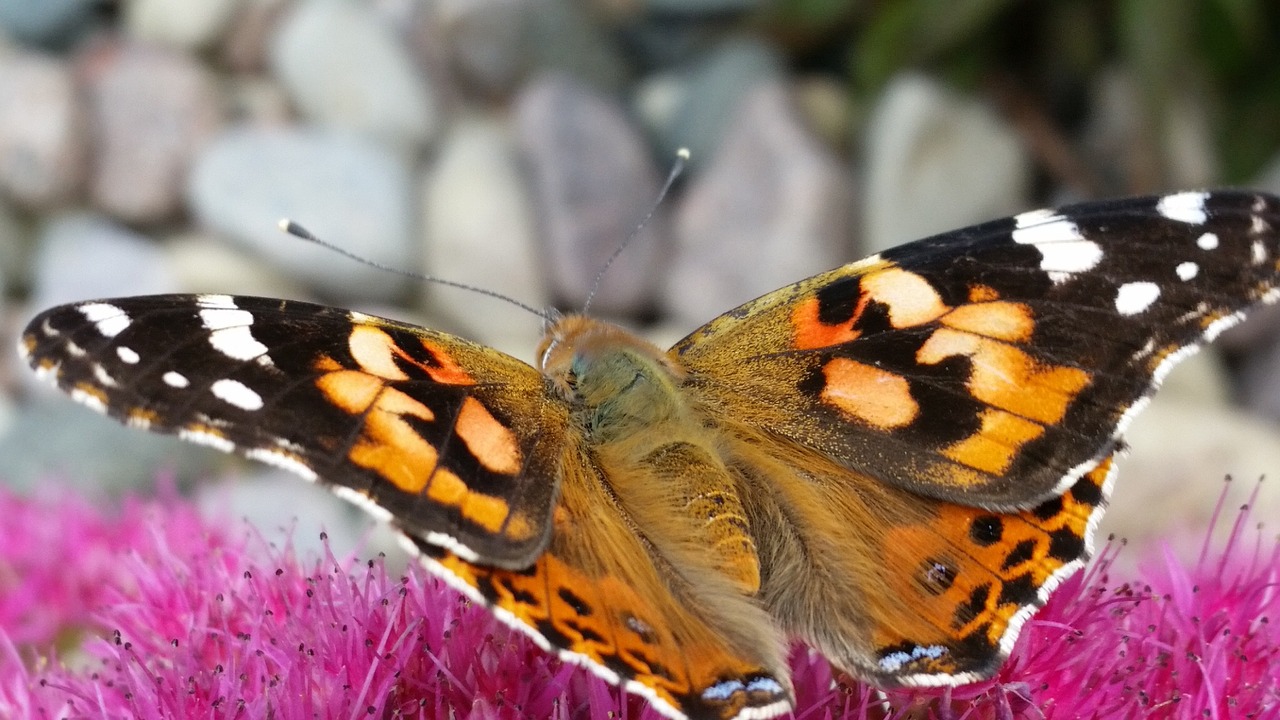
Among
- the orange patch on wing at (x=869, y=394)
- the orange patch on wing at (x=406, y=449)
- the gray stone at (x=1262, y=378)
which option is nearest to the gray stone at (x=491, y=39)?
the gray stone at (x=1262, y=378)

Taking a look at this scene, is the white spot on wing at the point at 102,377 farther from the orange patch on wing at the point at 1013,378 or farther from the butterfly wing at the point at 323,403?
the orange patch on wing at the point at 1013,378

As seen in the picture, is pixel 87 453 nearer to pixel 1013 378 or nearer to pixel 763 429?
pixel 763 429

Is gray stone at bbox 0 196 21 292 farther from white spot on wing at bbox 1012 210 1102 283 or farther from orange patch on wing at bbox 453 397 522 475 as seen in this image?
white spot on wing at bbox 1012 210 1102 283

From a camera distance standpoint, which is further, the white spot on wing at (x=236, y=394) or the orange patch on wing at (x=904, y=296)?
the orange patch on wing at (x=904, y=296)

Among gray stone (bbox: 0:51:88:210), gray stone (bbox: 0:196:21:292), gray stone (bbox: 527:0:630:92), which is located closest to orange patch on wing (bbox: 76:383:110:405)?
gray stone (bbox: 527:0:630:92)

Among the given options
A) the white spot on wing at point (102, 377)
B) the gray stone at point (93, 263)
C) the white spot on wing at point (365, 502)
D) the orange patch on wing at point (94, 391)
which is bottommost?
the gray stone at point (93, 263)

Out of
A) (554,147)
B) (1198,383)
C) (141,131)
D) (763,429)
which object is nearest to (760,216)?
(554,147)

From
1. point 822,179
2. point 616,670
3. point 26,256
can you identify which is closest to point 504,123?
point 822,179

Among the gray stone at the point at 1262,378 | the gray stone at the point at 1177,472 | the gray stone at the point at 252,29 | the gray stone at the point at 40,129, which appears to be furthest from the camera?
the gray stone at the point at 252,29
